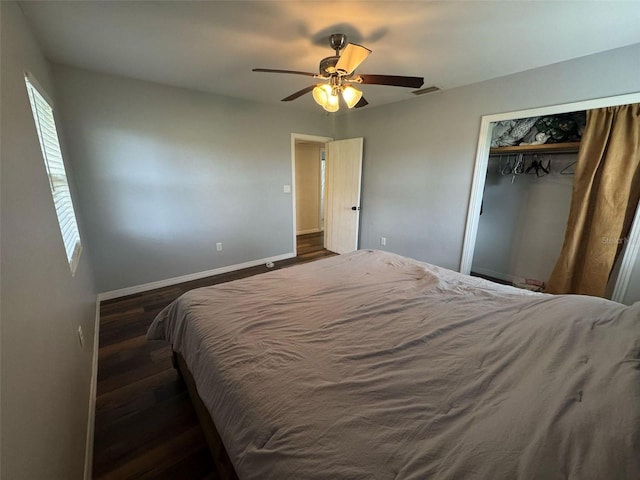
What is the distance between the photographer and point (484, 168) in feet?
9.02

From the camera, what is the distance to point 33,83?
5.02 ft

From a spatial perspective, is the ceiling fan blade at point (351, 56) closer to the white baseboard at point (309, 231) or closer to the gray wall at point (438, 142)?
the gray wall at point (438, 142)

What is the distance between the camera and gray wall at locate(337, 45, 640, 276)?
82.9 inches

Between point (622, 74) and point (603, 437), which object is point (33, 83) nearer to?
point (603, 437)

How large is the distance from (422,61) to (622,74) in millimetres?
1497

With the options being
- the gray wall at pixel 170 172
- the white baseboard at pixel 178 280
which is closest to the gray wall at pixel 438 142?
the gray wall at pixel 170 172

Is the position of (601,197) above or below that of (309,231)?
above

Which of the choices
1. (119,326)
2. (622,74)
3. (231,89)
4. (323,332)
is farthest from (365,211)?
(119,326)

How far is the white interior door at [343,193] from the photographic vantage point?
12.9 ft

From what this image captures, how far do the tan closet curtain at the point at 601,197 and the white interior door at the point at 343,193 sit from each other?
7.96ft

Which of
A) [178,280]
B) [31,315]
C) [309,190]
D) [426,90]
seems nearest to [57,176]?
[31,315]

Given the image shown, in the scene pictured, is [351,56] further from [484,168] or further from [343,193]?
[343,193]

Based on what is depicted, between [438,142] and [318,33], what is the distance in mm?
1959

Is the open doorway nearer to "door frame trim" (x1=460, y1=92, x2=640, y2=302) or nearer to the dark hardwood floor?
"door frame trim" (x1=460, y1=92, x2=640, y2=302)
